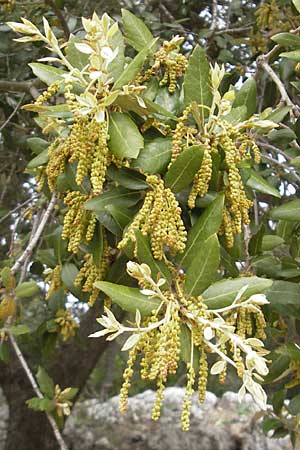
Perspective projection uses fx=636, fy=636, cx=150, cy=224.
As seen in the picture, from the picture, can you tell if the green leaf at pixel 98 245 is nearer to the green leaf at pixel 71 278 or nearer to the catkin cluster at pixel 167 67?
the catkin cluster at pixel 167 67

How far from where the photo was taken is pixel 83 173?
1174 mm

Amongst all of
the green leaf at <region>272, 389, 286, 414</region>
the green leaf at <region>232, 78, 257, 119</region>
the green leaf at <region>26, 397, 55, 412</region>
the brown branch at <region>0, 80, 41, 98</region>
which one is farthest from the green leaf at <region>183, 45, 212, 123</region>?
the green leaf at <region>272, 389, 286, 414</region>

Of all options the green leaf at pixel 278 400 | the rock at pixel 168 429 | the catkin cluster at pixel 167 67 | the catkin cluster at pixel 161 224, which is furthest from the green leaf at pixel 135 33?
the rock at pixel 168 429

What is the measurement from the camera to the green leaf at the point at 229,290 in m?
1.20

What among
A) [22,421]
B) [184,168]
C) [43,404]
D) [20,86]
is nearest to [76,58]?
[184,168]

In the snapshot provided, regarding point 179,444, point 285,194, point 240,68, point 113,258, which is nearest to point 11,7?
point 240,68

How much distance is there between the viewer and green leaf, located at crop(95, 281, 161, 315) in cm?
115

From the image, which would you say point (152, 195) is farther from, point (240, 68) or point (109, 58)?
point (240, 68)

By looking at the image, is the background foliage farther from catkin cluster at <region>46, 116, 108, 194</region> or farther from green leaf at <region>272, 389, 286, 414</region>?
catkin cluster at <region>46, 116, 108, 194</region>

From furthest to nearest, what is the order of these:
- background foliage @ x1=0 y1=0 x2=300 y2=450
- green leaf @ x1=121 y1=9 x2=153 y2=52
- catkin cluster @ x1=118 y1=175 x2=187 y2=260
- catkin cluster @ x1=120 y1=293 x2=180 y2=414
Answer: background foliage @ x1=0 y1=0 x2=300 y2=450
green leaf @ x1=121 y1=9 x2=153 y2=52
catkin cluster @ x1=118 y1=175 x2=187 y2=260
catkin cluster @ x1=120 y1=293 x2=180 y2=414

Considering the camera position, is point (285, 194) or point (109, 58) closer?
point (109, 58)

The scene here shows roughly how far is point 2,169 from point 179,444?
4153 mm

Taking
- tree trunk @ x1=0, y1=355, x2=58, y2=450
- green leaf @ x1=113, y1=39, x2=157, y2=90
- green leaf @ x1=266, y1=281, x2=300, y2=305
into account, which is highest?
green leaf @ x1=113, y1=39, x2=157, y2=90

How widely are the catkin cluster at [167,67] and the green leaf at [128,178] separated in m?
0.21
